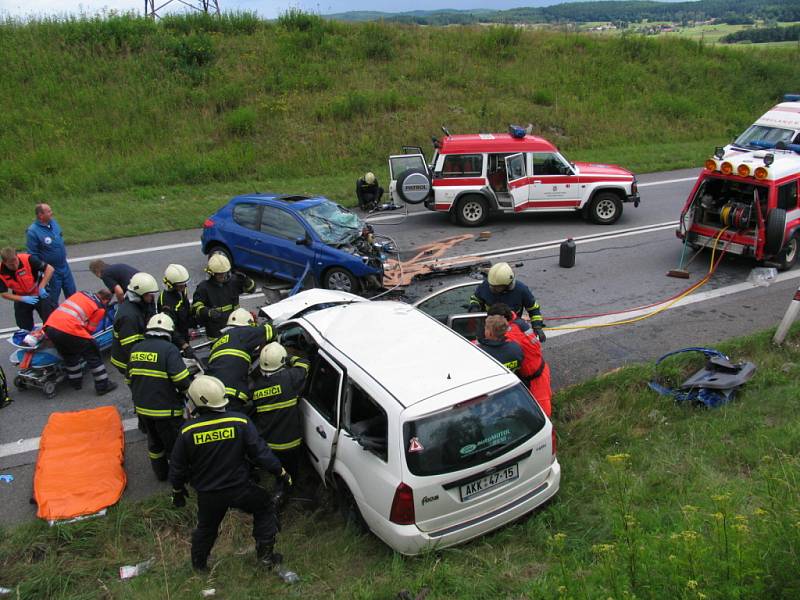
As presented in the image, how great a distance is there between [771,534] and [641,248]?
9.30 meters

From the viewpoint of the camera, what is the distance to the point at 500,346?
220 inches

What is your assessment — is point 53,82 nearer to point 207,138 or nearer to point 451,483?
point 207,138

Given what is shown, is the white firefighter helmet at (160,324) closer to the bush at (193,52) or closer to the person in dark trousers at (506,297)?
the person in dark trousers at (506,297)

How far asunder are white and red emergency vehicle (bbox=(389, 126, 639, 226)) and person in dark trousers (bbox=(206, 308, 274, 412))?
7878 millimetres

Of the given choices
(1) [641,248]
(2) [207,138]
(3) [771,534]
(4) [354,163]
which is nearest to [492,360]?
(3) [771,534]

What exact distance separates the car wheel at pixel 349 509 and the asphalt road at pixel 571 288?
125cm

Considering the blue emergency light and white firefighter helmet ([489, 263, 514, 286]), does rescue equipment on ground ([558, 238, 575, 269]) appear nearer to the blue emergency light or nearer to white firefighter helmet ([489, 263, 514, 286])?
the blue emergency light

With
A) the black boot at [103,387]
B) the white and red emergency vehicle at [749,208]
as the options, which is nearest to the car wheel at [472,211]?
Result: the white and red emergency vehicle at [749,208]

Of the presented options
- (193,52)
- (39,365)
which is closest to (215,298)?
(39,365)

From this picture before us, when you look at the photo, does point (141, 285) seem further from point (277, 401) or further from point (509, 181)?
point (509, 181)

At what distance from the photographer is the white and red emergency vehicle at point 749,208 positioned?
10125mm

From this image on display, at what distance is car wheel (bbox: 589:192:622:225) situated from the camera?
13.6 meters

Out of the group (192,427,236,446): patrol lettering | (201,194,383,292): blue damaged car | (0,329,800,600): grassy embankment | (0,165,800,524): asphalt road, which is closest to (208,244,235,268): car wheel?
(201,194,383,292): blue damaged car

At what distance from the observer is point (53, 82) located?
2022cm
